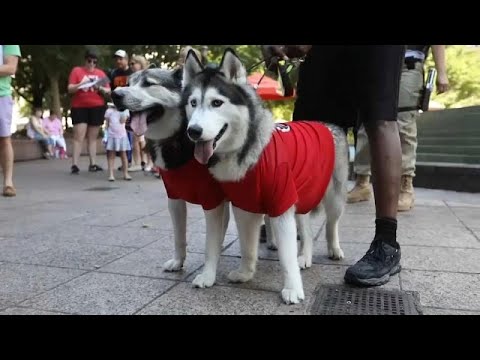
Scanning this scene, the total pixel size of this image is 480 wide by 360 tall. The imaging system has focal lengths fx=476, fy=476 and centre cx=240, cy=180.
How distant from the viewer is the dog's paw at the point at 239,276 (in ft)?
10.4

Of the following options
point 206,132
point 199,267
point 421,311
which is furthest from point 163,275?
point 421,311

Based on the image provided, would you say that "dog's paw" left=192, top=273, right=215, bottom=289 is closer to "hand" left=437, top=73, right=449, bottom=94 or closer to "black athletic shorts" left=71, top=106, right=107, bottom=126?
"hand" left=437, top=73, right=449, bottom=94

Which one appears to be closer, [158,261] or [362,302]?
[362,302]

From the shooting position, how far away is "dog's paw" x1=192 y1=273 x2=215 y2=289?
3.06 meters

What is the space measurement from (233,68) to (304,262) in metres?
1.55

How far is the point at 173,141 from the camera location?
3137 millimetres

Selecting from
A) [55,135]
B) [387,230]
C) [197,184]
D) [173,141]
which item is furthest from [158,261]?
[55,135]

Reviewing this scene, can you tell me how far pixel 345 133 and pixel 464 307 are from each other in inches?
65.2

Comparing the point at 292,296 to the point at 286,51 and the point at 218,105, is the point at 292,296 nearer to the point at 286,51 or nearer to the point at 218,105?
the point at 218,105

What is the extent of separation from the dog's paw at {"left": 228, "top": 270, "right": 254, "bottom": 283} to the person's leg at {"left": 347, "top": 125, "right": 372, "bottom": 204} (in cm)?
366

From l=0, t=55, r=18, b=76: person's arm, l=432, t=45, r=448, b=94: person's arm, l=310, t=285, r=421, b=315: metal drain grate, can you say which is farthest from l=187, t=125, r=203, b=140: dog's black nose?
l=0, t=55, r=18, b=76: person's arm

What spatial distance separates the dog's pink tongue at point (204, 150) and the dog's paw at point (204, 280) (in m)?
0.81

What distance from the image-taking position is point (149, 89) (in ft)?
10.2
